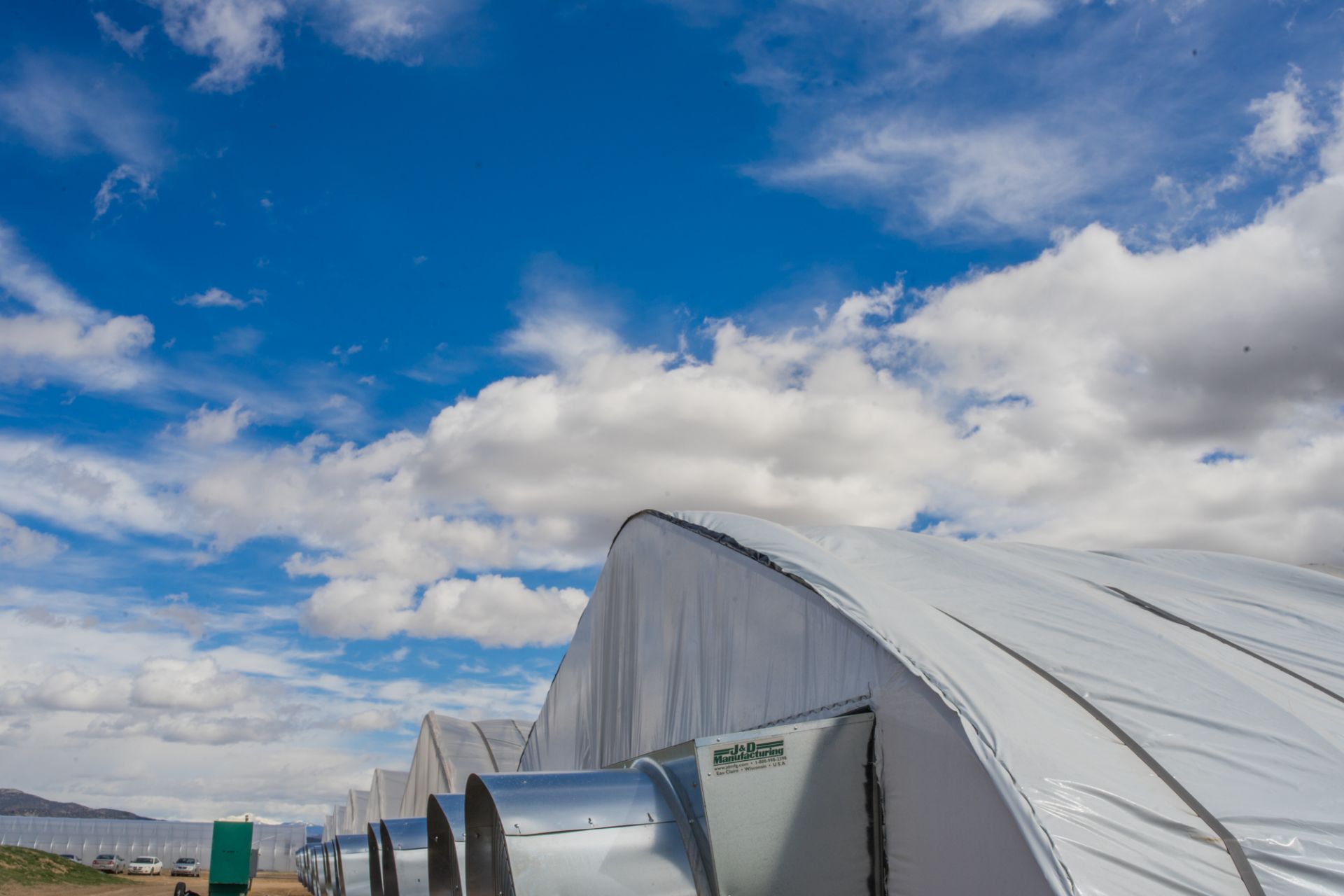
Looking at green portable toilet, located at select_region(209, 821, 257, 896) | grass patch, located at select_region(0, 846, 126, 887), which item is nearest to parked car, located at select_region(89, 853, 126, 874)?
grass patch, located at select_region(0, 846, 126, 887)

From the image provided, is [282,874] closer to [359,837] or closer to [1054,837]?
[359,837]

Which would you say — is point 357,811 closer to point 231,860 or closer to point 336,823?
point 336,823

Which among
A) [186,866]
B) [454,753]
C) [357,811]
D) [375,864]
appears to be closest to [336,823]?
[357,811]

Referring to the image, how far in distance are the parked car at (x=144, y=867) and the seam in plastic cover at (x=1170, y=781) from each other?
2498 inches

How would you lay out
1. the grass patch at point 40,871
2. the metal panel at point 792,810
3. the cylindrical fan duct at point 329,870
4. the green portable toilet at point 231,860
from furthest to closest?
the grass patch at point 40,871 → the cylindrical fan duct at point 329,870 → the green portable toilet at point 231,860 → the metal panel at point 792,810

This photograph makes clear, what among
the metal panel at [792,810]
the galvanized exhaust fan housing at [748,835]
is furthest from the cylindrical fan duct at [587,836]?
the metal panel at [792,810]

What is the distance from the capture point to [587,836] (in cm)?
435

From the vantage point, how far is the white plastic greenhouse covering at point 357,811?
122 feet

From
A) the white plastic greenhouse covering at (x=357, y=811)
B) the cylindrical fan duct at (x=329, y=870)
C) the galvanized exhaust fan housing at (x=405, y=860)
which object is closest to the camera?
the galvanized exhaust fan housing at (x=405, y=860)

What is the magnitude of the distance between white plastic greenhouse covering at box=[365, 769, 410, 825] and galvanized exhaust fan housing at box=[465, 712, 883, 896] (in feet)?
90.6

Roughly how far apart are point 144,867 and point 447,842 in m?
60.4

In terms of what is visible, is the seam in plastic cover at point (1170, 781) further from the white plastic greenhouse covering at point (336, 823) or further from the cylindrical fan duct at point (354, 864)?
the white plastic greenhouse covering at point (336, 823)

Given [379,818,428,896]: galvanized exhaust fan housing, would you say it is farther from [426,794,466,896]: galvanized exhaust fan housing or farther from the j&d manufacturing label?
the j&d manufacturing label

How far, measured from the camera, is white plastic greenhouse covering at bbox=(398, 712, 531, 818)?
21.2 meters
